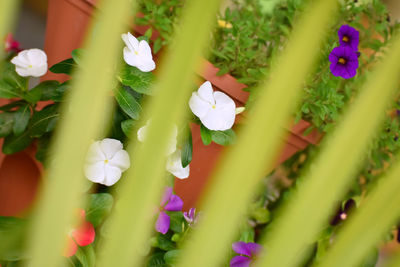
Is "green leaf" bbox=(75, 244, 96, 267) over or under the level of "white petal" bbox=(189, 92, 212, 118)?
under

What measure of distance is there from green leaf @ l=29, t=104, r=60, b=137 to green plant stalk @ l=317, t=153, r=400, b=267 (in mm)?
554

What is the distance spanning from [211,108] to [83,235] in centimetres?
24

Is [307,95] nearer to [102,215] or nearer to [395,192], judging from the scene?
[102,215]

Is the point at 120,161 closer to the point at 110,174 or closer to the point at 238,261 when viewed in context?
the point at 110,174

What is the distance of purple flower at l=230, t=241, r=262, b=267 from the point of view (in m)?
0.59

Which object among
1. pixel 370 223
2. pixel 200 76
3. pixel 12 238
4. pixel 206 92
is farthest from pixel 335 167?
pixel 200 76

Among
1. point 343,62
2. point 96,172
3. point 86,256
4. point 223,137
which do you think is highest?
point 343,62

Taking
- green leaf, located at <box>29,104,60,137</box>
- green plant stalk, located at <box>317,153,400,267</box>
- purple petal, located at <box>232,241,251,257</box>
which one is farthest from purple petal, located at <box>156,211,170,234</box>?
green plant stalk, located at <box>317,153,400,267</box>

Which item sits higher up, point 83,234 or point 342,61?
point 342,61

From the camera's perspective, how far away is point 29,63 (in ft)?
2.17

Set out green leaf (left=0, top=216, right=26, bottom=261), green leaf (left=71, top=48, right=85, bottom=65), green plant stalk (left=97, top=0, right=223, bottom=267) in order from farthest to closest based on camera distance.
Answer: green leaf (left=71, top=48, right=85, bottom=65)
green leaf (left=0, top=216, right=26, bottom=261)
green plant stalk (left=97, top=0, right=223, bottom=267)

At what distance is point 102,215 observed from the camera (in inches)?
23.0

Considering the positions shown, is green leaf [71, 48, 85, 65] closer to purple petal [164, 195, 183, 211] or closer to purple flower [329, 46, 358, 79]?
purple petal [164, 195, 183, 211]

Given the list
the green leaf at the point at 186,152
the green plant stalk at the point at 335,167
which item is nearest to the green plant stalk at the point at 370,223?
the green plant stalk at the point at 335,167
